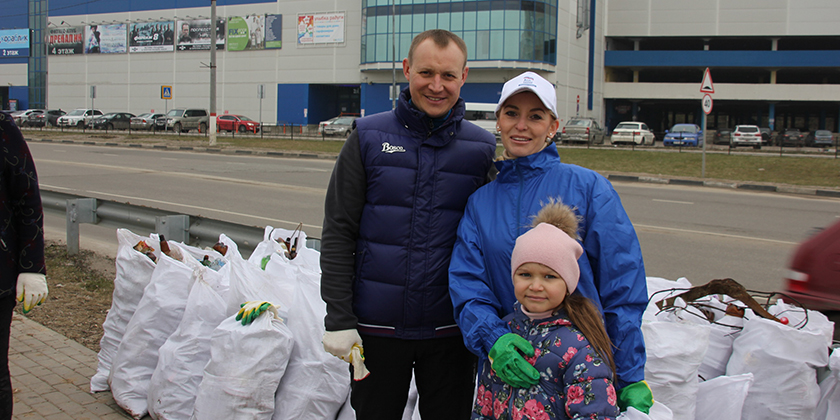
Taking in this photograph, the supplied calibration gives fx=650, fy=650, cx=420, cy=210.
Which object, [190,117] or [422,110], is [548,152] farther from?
[190,117]

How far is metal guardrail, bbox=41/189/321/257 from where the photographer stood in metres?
5.20

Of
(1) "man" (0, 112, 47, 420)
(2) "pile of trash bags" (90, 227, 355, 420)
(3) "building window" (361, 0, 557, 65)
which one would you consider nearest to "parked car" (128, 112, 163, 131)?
(3) "building window" (361, 0, 557, 65)

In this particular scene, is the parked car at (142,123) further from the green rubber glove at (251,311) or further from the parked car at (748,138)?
the green rubber glove at (251,311)

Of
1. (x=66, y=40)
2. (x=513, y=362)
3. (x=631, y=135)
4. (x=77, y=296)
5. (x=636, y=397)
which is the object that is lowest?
(x=77, y=296)

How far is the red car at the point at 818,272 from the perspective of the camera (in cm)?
387

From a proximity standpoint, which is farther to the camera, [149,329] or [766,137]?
[766,137]

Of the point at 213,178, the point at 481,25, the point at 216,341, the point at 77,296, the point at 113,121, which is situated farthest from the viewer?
the point at 481,25

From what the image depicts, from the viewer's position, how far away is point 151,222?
19.4ft

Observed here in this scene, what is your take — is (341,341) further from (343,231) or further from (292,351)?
(292,351)

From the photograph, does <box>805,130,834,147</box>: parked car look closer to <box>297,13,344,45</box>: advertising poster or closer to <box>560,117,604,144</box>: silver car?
<box>560,117,604,144</box>: silver car

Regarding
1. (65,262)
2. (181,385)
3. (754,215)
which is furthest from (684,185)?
(181,385)

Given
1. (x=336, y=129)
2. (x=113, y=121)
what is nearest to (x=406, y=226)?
(x=336, y=129)

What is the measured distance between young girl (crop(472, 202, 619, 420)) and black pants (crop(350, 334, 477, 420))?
423 millimetres

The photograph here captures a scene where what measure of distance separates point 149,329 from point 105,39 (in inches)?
2516
